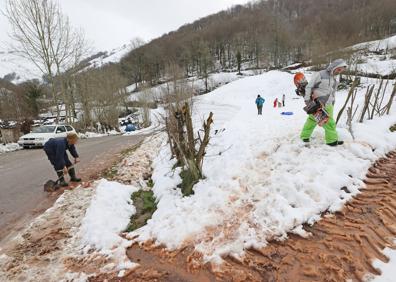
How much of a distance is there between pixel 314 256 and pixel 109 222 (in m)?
3.20

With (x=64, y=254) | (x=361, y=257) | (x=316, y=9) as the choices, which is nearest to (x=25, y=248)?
(x=64, y=254)

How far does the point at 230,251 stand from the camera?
309 centimetres

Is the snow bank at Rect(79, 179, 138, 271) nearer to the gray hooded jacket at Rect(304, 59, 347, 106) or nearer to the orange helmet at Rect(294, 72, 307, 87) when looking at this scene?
the gray hooded jacket at Rect(304, 59, 347, 106)

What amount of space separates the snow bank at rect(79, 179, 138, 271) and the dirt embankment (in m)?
0.23

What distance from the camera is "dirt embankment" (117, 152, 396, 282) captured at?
8.75 feet

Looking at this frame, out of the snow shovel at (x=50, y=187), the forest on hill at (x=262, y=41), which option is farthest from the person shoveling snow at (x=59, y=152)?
the forest on hill at (x=262, y=41)

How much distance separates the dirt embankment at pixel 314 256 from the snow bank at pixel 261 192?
17cm

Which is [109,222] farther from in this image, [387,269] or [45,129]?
[45,129]

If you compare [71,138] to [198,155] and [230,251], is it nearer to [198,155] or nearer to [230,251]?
[198,155]

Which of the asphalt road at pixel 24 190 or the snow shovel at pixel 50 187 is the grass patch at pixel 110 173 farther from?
the snow shovel at pixel 50 187

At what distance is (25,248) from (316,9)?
123m

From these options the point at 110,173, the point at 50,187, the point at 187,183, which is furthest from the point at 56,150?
the point at 187,183

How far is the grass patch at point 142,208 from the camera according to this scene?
14.3 feet

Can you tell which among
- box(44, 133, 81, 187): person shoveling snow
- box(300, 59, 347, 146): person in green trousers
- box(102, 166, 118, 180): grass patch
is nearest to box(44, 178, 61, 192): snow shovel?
box(44, 133, 81, 187): person shoveling snow
